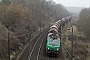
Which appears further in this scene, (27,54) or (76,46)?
(76,46)

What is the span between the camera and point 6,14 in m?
45.9

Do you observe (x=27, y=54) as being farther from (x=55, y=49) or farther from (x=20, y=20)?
(x=20, y=20)

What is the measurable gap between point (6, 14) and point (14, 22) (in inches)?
109

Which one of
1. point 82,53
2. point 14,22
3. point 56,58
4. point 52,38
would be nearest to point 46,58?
point 56,58

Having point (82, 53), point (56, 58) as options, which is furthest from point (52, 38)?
point (82, 53)

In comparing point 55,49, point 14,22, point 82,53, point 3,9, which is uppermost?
point 3,9

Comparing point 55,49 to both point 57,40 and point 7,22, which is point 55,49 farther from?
point 7,22

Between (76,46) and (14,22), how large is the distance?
669 inches

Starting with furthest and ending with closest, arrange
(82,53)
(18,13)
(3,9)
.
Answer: (3,9), (18,13), (82,53)

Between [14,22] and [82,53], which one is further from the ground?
[14,22]

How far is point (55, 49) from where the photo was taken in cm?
3197

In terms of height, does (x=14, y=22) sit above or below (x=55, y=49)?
above

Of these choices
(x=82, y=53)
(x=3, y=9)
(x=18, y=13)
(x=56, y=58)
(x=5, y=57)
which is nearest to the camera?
(x=5, y=57)

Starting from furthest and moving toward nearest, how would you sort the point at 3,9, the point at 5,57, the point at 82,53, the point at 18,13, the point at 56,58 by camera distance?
the point at 3,9 < the point at 18,13 < the point at 82,53 < the point at 56,58 < the point at 5,57
